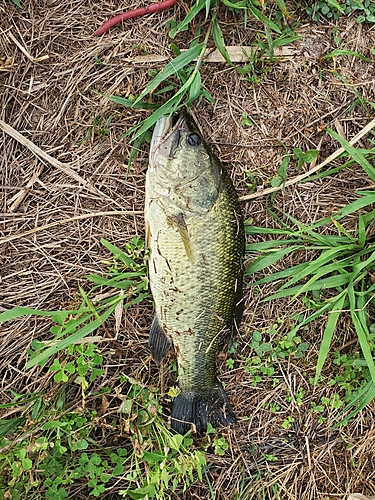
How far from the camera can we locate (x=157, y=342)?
108 inches

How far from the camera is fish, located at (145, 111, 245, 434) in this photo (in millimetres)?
2486

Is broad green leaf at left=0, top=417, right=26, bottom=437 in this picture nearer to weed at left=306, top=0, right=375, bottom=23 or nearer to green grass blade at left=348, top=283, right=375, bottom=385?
green grass blade at left=348, top=283, right=375, bottom=385

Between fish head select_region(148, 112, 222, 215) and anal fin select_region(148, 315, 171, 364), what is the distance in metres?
0.69

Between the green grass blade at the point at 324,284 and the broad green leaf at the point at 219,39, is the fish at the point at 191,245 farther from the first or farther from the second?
the broad green leaf at the point at 219,39

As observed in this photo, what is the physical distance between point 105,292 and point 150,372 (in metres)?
0.55

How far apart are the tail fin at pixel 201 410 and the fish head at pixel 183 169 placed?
1.06 meters

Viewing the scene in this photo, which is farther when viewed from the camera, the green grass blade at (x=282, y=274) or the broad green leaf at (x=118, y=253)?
the green grass blade at (x=282, y=274)

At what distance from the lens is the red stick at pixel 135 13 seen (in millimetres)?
2734

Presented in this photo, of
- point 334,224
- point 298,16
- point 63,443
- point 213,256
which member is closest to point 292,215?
point 334,224

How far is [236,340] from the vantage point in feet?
9.72

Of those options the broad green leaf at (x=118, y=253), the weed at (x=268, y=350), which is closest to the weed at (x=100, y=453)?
the weed at (x=268, y=350)

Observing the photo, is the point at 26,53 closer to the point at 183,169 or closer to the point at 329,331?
the point at 183,169

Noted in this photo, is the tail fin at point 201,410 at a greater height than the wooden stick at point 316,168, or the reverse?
the wooden stick at point 316,168

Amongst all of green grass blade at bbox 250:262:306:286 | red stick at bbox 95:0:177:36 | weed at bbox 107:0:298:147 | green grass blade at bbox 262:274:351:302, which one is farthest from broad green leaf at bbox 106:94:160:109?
green grass blade at bbox 262:274:351:302
